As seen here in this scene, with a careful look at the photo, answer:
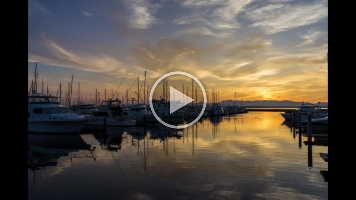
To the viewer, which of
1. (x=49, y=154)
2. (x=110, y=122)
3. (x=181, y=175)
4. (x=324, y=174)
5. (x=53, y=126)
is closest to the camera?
(x=324, y=174)

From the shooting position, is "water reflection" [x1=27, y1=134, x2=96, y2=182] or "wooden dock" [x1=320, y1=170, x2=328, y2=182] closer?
"wooden dock" [x1=320, y1=170, x2=328, y2=182]

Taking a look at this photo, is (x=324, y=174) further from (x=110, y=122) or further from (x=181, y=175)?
(x=110, y=122)

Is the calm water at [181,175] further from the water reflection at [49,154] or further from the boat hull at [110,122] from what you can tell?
the boat hull at [110,122]

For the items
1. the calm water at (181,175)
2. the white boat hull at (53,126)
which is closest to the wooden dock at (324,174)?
the calm water at (181,175)

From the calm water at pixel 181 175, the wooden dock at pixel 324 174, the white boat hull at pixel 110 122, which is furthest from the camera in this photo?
the white boat hull at pixel 110 122

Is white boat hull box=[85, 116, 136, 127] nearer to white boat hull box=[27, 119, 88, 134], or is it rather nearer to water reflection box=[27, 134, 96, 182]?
white boat hull box=[27, 119, 88, 134]

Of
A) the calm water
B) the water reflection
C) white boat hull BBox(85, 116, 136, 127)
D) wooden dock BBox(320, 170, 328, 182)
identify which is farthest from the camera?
white boat hull BBox(85, 116, 136, 127)

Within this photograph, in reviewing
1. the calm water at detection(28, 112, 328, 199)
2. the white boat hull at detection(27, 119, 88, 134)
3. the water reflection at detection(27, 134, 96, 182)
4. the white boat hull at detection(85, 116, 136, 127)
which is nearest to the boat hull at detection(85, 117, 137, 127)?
the white boat hull at detection(85, 116, 136, 127)

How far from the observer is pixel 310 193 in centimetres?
1084

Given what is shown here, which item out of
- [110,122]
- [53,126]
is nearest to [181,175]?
[53,126]

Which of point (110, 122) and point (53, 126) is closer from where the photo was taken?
point (53, 126)
